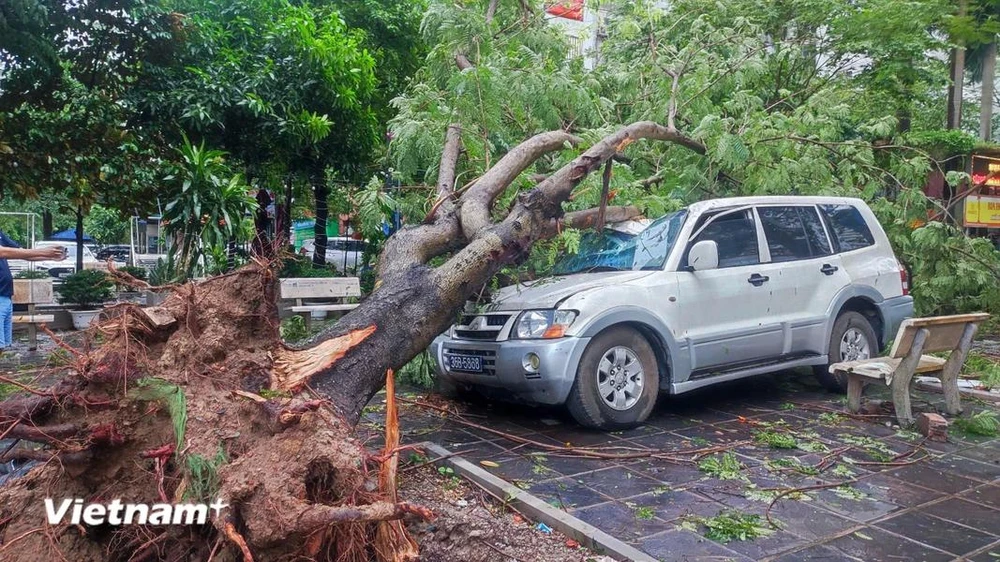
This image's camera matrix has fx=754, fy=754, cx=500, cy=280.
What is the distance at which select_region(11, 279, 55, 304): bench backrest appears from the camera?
11945mm

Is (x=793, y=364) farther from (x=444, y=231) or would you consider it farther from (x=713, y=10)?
(x=713, y=10)

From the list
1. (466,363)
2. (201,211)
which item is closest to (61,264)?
(201,211)

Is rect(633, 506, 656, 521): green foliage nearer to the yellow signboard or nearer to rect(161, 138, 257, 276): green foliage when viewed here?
rect(161, 138, 257, 276): green foliage

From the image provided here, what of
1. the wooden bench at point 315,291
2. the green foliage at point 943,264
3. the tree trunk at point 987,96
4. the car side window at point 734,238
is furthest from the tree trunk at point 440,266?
the tree trunk at point 987,96

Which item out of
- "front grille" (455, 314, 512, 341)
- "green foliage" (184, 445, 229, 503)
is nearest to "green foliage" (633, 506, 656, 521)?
"front grille" (455, 314, 512, 341)

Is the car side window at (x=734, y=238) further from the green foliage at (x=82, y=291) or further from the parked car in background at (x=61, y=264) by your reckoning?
the parked car in background at (x=61, y=264)

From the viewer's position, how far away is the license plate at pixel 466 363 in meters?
6.29

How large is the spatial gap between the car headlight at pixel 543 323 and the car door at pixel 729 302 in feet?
3.92

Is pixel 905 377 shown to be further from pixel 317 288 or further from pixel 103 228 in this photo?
pixel 103 228

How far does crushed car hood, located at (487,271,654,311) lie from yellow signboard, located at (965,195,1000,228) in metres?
10.4

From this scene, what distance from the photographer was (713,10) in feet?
45.7

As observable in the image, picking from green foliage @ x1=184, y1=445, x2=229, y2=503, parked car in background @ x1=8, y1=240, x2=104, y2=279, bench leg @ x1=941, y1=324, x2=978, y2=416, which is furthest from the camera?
parked car in background @ x1=8, y1=240, x2=104, y2=279

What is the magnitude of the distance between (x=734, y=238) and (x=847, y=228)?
1815 millimetres

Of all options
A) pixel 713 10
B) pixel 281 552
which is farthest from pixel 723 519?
pixel 713 10
